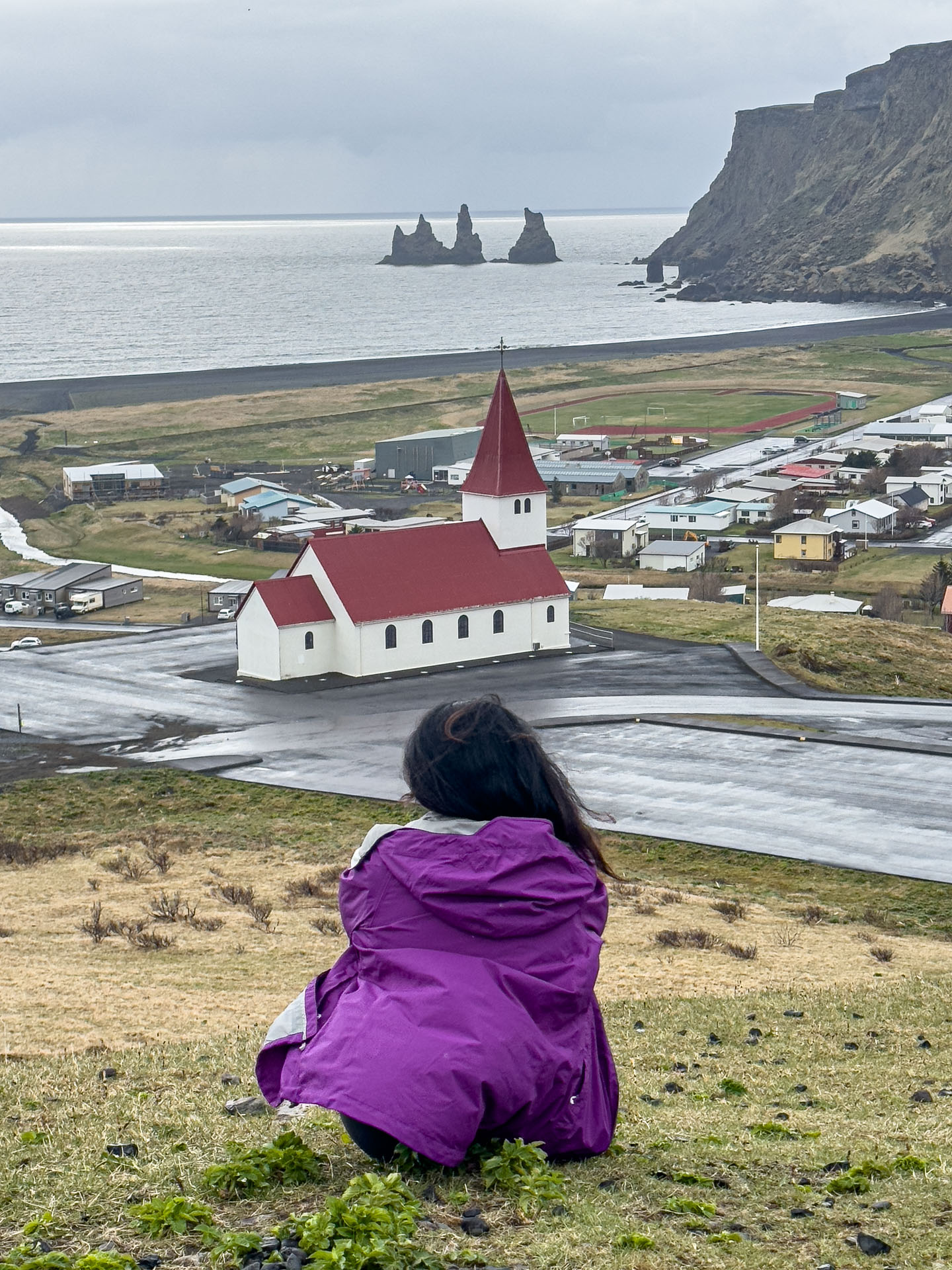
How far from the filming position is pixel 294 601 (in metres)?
43.0

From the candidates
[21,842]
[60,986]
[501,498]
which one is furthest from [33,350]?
[60,986]

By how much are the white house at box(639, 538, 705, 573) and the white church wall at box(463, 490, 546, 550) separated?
25461mm

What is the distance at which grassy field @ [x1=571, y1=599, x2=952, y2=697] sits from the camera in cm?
4328

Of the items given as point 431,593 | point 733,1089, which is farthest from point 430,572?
→ point 733,1089

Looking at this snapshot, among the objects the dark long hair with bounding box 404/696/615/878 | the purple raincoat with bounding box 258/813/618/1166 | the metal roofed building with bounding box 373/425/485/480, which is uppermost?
the dark long hair with bounding box 404/696/615/878

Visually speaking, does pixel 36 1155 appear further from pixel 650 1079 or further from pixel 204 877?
pixel 204 877

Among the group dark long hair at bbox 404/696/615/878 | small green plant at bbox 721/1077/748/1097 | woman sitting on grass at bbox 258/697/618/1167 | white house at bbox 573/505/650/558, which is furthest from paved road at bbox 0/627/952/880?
white house at bbox 573/505/650/558

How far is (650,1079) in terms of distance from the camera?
10.5m

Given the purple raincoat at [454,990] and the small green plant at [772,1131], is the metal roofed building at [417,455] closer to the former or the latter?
the small green plant at [772,1131]

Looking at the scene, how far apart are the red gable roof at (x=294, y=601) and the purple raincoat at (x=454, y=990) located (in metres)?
36.4

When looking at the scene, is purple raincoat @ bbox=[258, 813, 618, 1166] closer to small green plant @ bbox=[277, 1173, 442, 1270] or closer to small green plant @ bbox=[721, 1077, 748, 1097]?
small green plant @ bbox=[277, 1173, 442, 1270]

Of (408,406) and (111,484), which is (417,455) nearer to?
(111,484)

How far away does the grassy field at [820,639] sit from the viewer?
4328 cm

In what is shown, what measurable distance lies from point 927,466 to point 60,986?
92.1m
